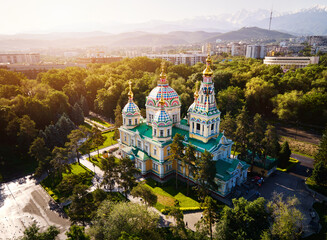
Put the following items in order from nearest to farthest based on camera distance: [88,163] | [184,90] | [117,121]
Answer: [88,163], [117,121], [184,90]

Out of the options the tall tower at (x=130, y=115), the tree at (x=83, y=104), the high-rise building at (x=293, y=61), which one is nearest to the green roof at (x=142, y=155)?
the tall tower at (x=130, y=115)

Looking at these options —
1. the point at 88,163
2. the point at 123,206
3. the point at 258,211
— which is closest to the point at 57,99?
the point at 88,163

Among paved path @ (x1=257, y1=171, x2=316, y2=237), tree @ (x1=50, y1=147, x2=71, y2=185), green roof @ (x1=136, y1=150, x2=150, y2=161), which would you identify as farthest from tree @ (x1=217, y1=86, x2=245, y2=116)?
tree @ (x1=50, y1=147, x2=71, y2=185)

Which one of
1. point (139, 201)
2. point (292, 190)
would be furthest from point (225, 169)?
point (139, 201)

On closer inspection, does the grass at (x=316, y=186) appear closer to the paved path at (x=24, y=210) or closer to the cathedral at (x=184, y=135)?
Result: the cathedral at (x=184, y=135)

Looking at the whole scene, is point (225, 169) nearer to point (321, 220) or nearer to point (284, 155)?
point (321, 220)

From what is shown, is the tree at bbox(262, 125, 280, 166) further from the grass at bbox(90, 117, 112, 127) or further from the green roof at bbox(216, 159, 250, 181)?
the grass at bbox(90, 117, 112, 127)

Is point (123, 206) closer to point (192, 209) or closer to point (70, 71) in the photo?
point (192, 209)
